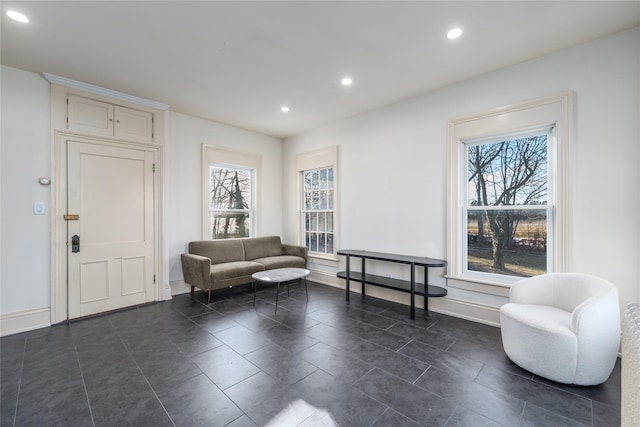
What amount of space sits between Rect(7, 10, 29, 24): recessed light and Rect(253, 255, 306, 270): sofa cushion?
3.60 meters

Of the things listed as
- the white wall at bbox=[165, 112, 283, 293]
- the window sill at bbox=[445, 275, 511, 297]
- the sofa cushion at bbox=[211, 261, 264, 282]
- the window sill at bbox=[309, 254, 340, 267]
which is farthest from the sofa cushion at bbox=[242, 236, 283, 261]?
the window sill at bbox=[445, 275, 511, 297]

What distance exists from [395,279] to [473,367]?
5.33 feet

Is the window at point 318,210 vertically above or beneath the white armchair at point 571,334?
above

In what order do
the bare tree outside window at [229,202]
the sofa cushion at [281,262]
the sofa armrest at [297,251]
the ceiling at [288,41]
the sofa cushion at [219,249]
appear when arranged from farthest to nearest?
the sofa armrest at [297,251], the bare tree outside window at [229,202], the sofa cushion at [281,262], the sofa cushion at [219,249], the ceiling at [288,41]

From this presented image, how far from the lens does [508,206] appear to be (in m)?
2.99

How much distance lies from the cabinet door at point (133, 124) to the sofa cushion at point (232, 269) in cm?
210

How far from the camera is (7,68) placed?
113 inches

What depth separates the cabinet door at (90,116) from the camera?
3229mm

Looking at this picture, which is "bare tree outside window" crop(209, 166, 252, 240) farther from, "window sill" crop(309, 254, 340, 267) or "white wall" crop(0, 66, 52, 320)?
"white wall" crop(0, 66, 52, 320)

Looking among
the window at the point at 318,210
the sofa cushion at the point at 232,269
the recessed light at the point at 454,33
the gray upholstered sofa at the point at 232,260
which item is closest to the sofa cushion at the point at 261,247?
the gray upholstered sofa at the point at 232,260

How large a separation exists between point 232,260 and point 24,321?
238cm

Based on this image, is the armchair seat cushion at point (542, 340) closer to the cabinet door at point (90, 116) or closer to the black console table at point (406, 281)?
the black console table at point (406, 281)

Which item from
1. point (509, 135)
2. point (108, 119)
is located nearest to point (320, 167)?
point (509, 135)

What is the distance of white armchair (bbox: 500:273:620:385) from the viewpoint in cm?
186
